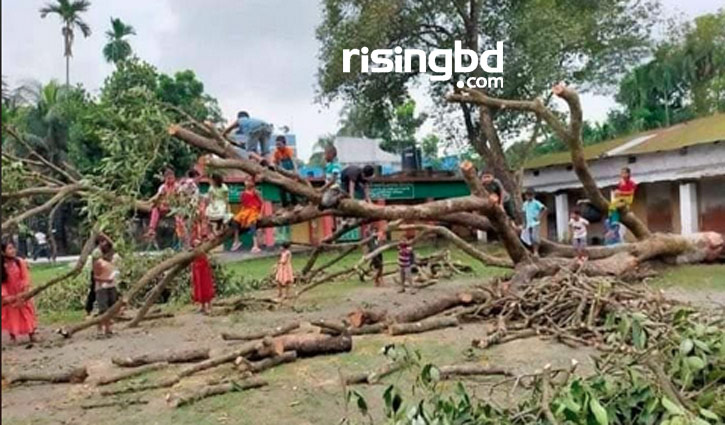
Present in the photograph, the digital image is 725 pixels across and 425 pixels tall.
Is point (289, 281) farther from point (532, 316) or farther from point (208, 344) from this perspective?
point (532, 316)

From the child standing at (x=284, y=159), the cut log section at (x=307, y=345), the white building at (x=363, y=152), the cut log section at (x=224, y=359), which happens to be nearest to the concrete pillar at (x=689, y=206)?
the child standing at (x=284, y=159)

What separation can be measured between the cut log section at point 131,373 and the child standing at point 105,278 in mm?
2817

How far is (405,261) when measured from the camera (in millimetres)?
13062

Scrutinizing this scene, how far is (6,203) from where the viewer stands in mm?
8758

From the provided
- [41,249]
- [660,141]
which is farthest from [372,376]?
[41,249]

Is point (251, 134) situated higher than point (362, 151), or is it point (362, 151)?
point (362, 151)

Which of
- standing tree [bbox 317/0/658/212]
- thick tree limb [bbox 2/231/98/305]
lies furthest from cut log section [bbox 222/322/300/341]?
standing tree [bbox 317/0/658/212]

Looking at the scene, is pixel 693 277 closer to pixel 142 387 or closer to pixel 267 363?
pixel 267 363

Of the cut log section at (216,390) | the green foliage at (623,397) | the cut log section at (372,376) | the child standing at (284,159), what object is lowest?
the cut log section at (216,390)

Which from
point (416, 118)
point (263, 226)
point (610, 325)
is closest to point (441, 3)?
point (416, 118)

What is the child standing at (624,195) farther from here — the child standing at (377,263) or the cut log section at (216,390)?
the cut log section at (216,390)

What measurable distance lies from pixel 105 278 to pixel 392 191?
16.3 meters

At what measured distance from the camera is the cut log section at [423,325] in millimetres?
8391

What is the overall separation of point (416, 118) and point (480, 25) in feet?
24.7
